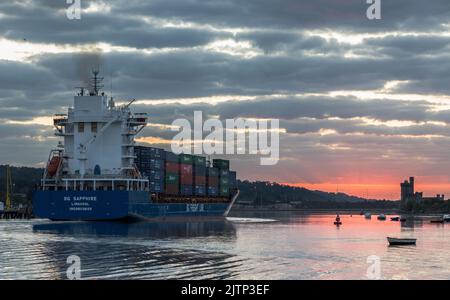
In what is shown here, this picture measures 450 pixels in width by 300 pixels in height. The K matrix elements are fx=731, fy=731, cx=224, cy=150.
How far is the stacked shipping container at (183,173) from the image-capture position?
105438 millimetres

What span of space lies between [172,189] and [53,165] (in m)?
21.1

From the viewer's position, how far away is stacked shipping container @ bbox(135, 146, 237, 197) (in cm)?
10544

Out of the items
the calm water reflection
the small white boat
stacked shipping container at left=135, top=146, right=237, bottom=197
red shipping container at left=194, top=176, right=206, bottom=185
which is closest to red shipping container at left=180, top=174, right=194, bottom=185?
stacked shipping container at left=135, top=146, right=237, bottom=197

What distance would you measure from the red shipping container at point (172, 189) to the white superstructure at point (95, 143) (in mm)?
11443

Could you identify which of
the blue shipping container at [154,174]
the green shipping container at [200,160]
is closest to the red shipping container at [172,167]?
the blue shipping container at [154,174]

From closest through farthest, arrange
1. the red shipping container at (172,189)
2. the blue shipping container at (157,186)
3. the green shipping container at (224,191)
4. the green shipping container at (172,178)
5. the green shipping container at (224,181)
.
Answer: the blue shipping container at (157,186) < the red shipping container at (172,189) < the green shipping container at (172,178) < the green shipping container at (224,191) < the green shipping container at (224,181)

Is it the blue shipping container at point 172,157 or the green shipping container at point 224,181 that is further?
the green shipping container at point 224,181

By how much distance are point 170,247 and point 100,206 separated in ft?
113

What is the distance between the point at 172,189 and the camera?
112500 millimetres

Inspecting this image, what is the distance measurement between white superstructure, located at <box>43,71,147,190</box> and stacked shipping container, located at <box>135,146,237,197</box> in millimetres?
5963

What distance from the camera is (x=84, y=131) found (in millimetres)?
98125

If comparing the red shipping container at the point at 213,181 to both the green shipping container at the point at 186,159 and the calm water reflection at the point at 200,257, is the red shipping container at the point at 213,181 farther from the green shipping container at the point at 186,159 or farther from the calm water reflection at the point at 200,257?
the calm water reflection at the point at 200,257

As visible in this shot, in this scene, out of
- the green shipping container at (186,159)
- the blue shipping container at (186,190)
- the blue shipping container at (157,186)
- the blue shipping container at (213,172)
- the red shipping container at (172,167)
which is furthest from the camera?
the blue shipping container at (213,172)
